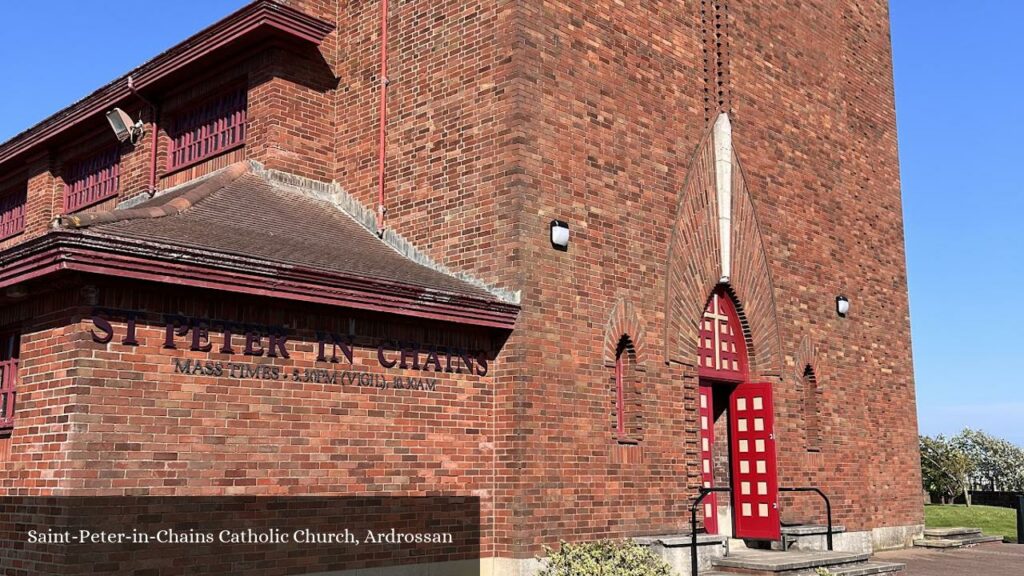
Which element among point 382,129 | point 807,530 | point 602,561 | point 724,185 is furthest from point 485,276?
point 807,530

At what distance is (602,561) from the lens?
11164 mm

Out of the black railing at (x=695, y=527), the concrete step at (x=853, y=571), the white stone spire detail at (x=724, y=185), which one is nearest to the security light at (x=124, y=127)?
the white stone spire detail at (x=724, y=185)

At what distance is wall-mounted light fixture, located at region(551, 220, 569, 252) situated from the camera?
41.2 feet

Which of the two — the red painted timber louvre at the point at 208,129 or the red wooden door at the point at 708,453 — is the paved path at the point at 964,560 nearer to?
the red wooden door at the point at 708,453

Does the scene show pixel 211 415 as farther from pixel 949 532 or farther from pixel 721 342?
pixel 949 532

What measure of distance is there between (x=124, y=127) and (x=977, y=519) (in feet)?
70.8

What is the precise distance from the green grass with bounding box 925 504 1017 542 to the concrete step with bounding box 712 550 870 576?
390 inches

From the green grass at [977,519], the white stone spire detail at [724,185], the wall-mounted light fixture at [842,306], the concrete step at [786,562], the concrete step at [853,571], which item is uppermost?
the white stone spire detail at [724,185]

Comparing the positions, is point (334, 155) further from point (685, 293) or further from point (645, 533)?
point (645, 533)

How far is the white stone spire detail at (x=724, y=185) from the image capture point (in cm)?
1540

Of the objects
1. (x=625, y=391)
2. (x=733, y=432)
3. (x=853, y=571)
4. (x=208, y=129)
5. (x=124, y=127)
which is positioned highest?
(x=124, y=127)

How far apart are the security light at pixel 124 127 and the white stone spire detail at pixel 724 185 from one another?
378 inches

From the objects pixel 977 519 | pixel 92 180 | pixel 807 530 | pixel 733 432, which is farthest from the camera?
pixel 977 519

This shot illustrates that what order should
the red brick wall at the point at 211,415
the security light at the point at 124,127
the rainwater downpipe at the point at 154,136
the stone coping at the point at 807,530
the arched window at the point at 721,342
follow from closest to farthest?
the red brick wall at the point at 211,415 < the stone coping at the point at 807,530 < the arched window at the point at 721,342 < the rainwater downpipe at the point at 154,136 < the security light at the point at 124,127
